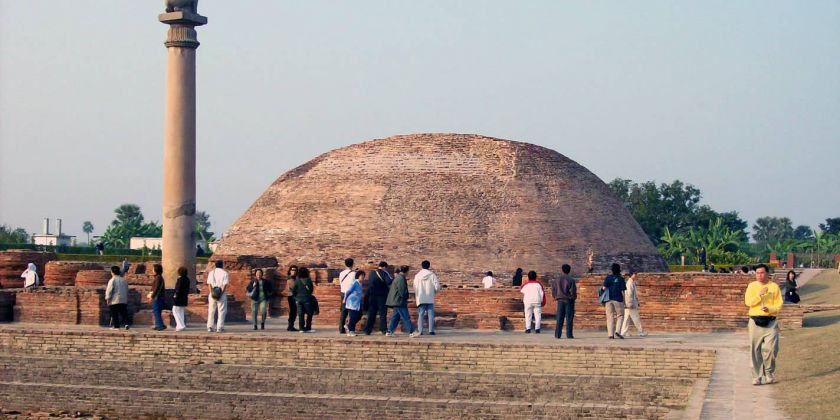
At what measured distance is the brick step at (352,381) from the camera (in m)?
12.8

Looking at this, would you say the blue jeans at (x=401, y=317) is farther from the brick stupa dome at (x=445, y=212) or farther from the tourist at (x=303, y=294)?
the brick stupa dome at (x=445, y=212)

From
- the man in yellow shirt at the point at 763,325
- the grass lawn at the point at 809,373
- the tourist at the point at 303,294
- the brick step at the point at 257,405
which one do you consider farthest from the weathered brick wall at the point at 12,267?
the man in yellow shirt at the point at 763,325

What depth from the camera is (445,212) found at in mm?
31406

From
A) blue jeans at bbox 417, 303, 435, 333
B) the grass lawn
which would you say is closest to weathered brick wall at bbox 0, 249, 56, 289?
blue jeans at bbox 417, 303, 435, 333

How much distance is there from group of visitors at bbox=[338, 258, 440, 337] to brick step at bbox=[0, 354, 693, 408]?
2.20m

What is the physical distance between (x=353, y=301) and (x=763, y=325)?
260 inches

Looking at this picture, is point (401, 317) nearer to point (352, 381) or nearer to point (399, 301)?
point (399, 301)

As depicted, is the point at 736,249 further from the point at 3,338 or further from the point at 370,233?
the point at 3,338

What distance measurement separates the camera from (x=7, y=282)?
77.0 ft

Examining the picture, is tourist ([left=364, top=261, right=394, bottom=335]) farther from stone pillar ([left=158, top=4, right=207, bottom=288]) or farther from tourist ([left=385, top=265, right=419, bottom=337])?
stone pillar ([left=158, top=4, right=207, bottom=288])

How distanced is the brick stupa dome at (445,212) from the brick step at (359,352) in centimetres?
1464

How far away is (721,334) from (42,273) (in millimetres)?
14178

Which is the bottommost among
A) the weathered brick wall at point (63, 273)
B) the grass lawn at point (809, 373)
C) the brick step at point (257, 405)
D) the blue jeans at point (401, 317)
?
the brick step at point (257, 405)

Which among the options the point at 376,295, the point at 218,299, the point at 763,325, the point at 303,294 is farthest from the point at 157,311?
the point at 763,325
